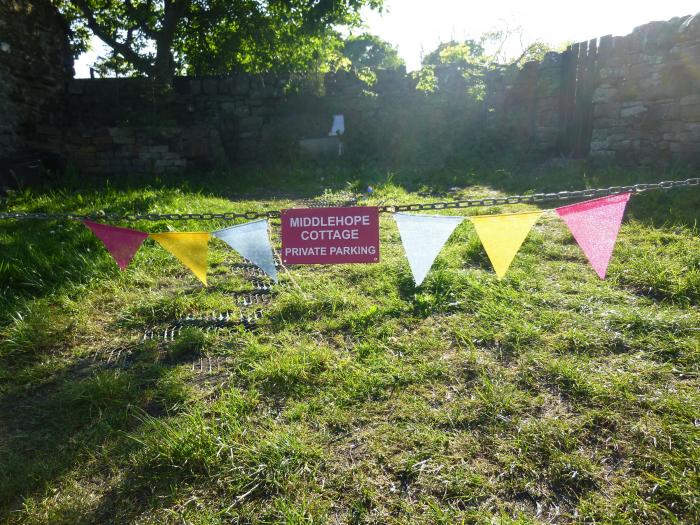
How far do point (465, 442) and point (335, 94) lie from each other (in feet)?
34.1

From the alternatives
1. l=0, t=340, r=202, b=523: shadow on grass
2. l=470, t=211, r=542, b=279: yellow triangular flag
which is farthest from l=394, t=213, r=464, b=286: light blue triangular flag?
l=0, t=340, r=202, b=523: shadow on grass

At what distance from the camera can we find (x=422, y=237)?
2824 millimetres

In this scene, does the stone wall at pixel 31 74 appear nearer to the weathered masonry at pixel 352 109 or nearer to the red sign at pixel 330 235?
the weathered masonry at pixel 352 109

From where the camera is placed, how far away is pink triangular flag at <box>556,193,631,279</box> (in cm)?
273

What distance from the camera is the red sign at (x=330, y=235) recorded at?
108 inches

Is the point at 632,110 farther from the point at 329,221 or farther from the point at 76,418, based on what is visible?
the point at 76,418

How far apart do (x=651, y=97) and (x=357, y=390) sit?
285 inches

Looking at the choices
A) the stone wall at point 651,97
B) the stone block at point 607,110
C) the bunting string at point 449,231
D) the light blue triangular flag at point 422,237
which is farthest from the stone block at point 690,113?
Answer: the light blue triangular flag at point 422,237

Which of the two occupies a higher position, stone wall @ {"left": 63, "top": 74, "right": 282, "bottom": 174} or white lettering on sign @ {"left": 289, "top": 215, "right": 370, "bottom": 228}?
stone wall @ {"left": 63, "top": 74, "right": 282, "bottom": 174}

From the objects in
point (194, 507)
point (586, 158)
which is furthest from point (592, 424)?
point (586, 158)

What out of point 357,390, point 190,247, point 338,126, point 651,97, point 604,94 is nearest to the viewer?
point 357,390

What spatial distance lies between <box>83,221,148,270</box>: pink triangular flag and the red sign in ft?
3.39

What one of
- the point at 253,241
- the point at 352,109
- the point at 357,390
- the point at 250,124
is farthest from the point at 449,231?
the point at 250,124

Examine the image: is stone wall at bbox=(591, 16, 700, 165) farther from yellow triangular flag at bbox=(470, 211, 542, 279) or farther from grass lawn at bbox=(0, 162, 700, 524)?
yellow triangular flag at bbox=(470, 211, 542, 279)
